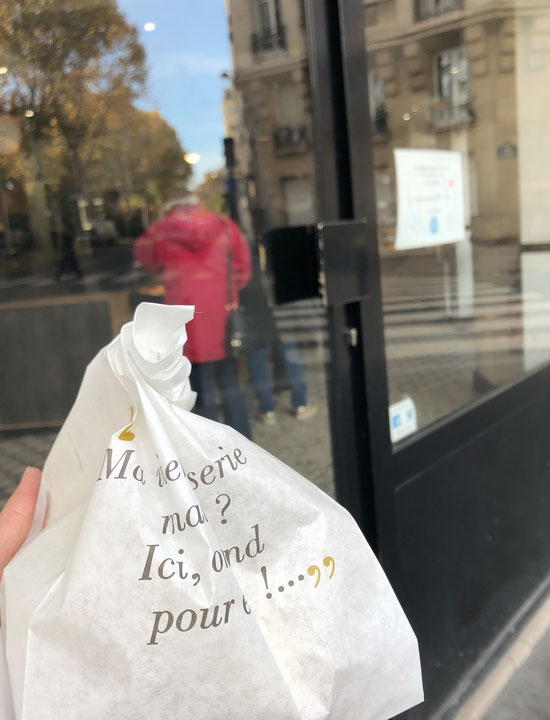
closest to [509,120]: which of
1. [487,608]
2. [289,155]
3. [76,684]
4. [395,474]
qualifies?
[289,155]

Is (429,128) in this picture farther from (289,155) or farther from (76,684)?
(76,684)

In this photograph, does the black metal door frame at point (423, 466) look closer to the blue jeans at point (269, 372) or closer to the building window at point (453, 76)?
the building window at point (453, 76)

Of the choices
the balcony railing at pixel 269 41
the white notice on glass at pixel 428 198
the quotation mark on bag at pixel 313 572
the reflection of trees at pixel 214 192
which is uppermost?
the balcony railing at pixel 269 41

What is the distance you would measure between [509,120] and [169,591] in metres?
2.92

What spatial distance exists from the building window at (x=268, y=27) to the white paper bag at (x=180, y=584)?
173cm

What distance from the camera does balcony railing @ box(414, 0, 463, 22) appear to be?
2.44m

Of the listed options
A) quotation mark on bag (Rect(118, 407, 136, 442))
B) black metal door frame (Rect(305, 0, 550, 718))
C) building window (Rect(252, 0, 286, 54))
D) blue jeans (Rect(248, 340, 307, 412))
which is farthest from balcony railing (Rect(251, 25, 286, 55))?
quotation mark on bag (Rect(118, 407, 136, 442))

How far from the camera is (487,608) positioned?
96.9 inches

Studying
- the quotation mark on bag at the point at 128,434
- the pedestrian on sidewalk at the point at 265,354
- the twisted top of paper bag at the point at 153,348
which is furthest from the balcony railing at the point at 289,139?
the quotation mark on bag at the point at 128,434

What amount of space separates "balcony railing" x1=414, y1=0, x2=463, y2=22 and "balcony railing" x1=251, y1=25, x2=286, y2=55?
22.0 inches

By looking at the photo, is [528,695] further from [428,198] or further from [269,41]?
Answer: [269,41]

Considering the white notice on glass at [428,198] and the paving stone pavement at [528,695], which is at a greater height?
the white notice on glass at [428,198]

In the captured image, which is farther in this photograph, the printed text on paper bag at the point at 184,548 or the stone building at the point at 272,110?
the stone building at the point at 272,110

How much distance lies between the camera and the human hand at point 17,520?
3.12 ft
